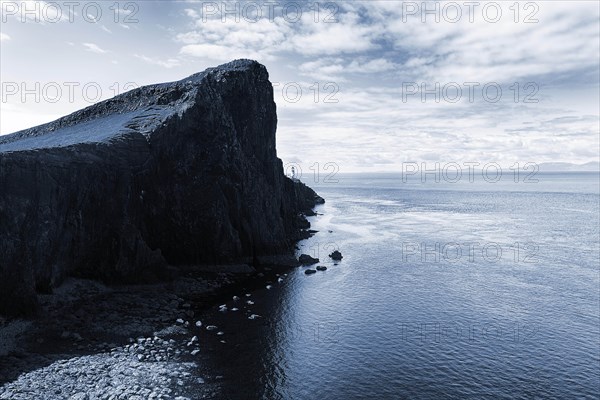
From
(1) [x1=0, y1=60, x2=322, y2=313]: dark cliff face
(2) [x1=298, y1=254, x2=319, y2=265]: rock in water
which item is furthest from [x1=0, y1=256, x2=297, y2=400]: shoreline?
(2) [x1=298, y1=254, x2=319, y2=265]: rock in water

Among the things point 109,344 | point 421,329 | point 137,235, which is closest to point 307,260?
point 421,329

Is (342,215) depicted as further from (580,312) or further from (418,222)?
(580,312)

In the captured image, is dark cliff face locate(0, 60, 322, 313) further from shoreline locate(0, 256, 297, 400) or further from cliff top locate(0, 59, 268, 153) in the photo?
shoreline locate(0, 256, 297, 400)

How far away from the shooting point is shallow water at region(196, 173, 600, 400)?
37.3m

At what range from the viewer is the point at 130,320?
47375mm

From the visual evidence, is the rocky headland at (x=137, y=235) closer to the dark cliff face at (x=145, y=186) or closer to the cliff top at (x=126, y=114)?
the dark cliff face at (x=145, y=186)

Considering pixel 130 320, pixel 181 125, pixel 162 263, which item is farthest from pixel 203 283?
pixel 181 125

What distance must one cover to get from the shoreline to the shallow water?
3.39m

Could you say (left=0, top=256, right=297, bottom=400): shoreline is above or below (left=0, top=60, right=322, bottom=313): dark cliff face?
below

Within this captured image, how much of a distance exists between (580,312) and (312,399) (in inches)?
1781

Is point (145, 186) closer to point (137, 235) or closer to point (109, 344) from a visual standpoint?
point (137, 235)

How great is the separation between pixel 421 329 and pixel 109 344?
3673 cm

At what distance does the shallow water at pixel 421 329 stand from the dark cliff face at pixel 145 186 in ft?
52.2

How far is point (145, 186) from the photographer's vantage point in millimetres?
64125
